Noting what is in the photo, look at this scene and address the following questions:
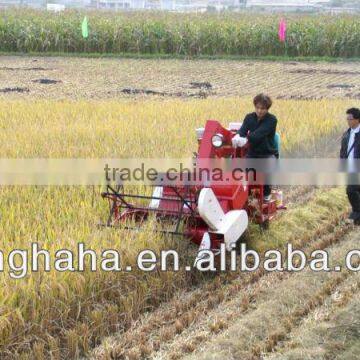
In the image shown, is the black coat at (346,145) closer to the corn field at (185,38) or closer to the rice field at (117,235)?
the rice field at (117,235)

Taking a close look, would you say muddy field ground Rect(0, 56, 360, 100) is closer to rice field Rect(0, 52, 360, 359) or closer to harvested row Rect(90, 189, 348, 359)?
rice field Rect(0, 52, 360, 359)

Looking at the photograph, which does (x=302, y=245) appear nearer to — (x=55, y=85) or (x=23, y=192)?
(x=23, y=192)

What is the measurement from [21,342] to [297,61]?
18842 millimetres

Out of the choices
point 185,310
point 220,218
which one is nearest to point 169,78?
point 220,218

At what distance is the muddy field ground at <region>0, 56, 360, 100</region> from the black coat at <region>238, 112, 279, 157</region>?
8.85 metres

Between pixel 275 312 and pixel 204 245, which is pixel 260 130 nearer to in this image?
pixel 204 245

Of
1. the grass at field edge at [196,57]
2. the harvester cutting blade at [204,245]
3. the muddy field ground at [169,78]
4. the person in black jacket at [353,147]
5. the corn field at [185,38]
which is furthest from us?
the corn field at [185,38]

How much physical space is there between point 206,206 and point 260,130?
1.21 meters

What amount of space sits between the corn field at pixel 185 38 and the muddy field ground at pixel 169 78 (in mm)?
1116

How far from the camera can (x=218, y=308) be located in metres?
4.87

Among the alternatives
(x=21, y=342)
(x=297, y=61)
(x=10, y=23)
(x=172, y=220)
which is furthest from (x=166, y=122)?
(x=10, y=23)

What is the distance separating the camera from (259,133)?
596cm

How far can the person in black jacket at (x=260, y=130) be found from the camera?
5.98 meters

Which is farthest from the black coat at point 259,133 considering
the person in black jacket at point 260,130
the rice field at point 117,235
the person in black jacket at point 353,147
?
the person in black jacket at point 353,147
